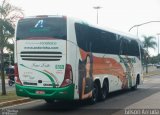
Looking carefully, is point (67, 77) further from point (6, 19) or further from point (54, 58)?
point (6, 19)

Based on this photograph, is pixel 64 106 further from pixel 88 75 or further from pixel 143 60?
pixel 143 60

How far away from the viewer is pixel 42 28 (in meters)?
15.7

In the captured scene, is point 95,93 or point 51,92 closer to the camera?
point 51,92

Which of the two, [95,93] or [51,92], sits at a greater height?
[51,92]

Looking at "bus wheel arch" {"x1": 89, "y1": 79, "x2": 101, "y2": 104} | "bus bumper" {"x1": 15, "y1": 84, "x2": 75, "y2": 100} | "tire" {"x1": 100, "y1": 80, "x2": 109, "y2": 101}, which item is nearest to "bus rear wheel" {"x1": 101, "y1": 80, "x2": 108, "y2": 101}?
"tire" {"x1": 100, "y1": 80, "x2": 109, "y2": 101}

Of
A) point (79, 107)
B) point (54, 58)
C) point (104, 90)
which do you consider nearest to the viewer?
point (54, 58)

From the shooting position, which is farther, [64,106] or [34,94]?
[64,106]

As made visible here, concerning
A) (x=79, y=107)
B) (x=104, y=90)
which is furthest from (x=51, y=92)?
(x=104, y=90)

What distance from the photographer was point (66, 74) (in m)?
15.2

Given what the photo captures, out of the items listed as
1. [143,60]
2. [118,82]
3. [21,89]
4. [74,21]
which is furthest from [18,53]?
[143,60]

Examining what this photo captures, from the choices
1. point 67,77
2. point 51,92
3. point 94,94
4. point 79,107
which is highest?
point 67,77

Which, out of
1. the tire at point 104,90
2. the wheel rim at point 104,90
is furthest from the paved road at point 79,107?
the wheel rim at point 104,90

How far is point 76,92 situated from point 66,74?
32.6 inches

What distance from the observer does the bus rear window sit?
50.6 feet
